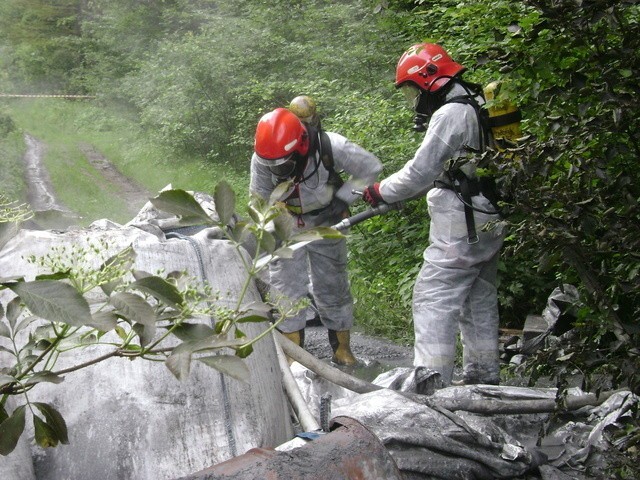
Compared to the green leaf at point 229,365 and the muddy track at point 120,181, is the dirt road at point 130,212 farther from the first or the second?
the green leaf at point 229,365

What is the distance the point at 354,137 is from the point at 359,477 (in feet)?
21.3

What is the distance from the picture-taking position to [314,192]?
5.87 meters

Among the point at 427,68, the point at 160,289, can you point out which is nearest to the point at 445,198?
the point at 427,68

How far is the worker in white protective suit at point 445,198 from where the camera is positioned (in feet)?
15.8

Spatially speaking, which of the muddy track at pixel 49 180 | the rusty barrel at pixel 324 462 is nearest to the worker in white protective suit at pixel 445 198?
the rusty barrel at pixel 324 462

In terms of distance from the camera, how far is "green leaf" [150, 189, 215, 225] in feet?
4.93

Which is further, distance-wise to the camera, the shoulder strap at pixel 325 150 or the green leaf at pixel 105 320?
the shoulder strap at pixel 325 150

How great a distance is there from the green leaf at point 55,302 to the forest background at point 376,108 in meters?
1.85

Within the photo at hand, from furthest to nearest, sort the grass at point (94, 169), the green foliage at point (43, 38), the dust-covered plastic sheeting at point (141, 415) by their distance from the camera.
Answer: the green foliage at point (43, 38) → the grass at point (94, 169) → the dust-covered plastic sheeting at point (141, 415)

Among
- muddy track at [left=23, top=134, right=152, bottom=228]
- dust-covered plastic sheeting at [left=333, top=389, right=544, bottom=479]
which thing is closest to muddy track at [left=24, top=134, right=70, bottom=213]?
muddy track at [left=23, top=134, right=152, bottom=228]

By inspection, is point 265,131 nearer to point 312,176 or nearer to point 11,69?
point 312,176

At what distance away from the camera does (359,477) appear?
6.49ft

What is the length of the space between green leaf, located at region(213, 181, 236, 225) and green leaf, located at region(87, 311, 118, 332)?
247 mm

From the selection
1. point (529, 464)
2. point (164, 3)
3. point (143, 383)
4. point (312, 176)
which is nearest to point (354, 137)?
point (312, 176)
